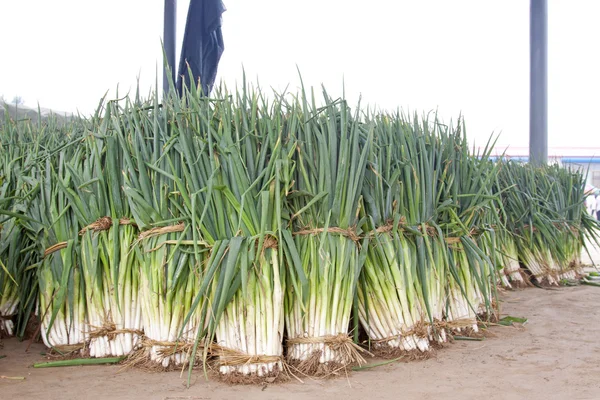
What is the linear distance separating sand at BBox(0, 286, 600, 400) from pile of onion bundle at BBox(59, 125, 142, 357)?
0.59ft

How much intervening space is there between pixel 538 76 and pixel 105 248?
22.5 ft

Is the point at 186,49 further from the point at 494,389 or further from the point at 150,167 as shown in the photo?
the point at 494,389

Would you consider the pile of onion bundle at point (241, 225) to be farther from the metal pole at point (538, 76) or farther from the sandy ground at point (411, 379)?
the metal pole at point (538, 76)

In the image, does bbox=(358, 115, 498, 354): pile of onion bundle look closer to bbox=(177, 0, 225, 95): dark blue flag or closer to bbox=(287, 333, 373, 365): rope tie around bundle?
bbox=(287, 333, 373, 365): rope tie around bundle

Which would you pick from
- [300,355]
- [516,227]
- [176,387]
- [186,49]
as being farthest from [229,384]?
[186,49]

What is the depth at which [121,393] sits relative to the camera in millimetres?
1986

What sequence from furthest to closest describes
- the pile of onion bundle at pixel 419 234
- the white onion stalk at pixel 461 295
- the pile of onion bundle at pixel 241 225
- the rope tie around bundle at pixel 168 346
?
the white onion stalk at pixel 461 295
the pile of onion bundle at pixel 419 234
the rope tie around bundle at pixel 168 346
the pile of onion bundle at pixel 241 225

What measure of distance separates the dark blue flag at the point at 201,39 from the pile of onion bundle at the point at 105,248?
2.83 m

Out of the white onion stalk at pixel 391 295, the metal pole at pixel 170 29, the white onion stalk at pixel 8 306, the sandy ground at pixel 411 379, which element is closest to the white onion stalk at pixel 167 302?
the sandy ground at pixel 411 379

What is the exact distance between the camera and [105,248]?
2430 millimetres

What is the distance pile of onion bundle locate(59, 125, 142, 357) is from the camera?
2.39 m

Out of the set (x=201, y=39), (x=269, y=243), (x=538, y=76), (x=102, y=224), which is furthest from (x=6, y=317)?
(x=538, y=76)

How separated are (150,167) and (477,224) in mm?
A: 1831

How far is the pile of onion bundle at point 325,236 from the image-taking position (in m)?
2.26
